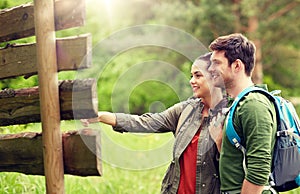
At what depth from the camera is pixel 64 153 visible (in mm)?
2871

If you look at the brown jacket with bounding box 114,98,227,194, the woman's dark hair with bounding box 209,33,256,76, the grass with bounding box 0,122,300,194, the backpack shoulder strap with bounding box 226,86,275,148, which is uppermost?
the woman's dark hair with bounding box 209,33,256,76

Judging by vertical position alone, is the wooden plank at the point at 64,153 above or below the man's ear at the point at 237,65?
Result: below

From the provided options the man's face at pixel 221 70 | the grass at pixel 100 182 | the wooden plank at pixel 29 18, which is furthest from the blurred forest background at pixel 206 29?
the man's face at pixel 221 70

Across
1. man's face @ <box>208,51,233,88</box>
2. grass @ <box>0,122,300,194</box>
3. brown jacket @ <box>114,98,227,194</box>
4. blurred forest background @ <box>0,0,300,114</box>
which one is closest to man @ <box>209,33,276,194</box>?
man's face @ <box>208,51,233,88</box>

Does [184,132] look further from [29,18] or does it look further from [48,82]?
[29,18]

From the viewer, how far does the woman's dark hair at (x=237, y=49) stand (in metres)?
3.04

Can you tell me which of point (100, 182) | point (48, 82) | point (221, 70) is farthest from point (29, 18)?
point (100, 182)

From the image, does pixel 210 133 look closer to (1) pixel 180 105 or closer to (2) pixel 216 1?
(1) pixel 180 105

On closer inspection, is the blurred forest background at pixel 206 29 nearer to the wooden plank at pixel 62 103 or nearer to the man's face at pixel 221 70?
the wooden plank at pixel 62 103

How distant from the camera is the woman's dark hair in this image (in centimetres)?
304

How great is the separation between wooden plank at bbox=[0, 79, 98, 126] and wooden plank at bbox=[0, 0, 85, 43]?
32 cm

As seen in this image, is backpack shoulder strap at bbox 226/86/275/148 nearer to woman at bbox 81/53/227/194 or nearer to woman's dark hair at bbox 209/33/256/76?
woman's dark hair at bbox 209/33/256/76

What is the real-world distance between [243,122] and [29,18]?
1330 millimetres

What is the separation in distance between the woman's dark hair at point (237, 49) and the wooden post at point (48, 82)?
0.98 m
